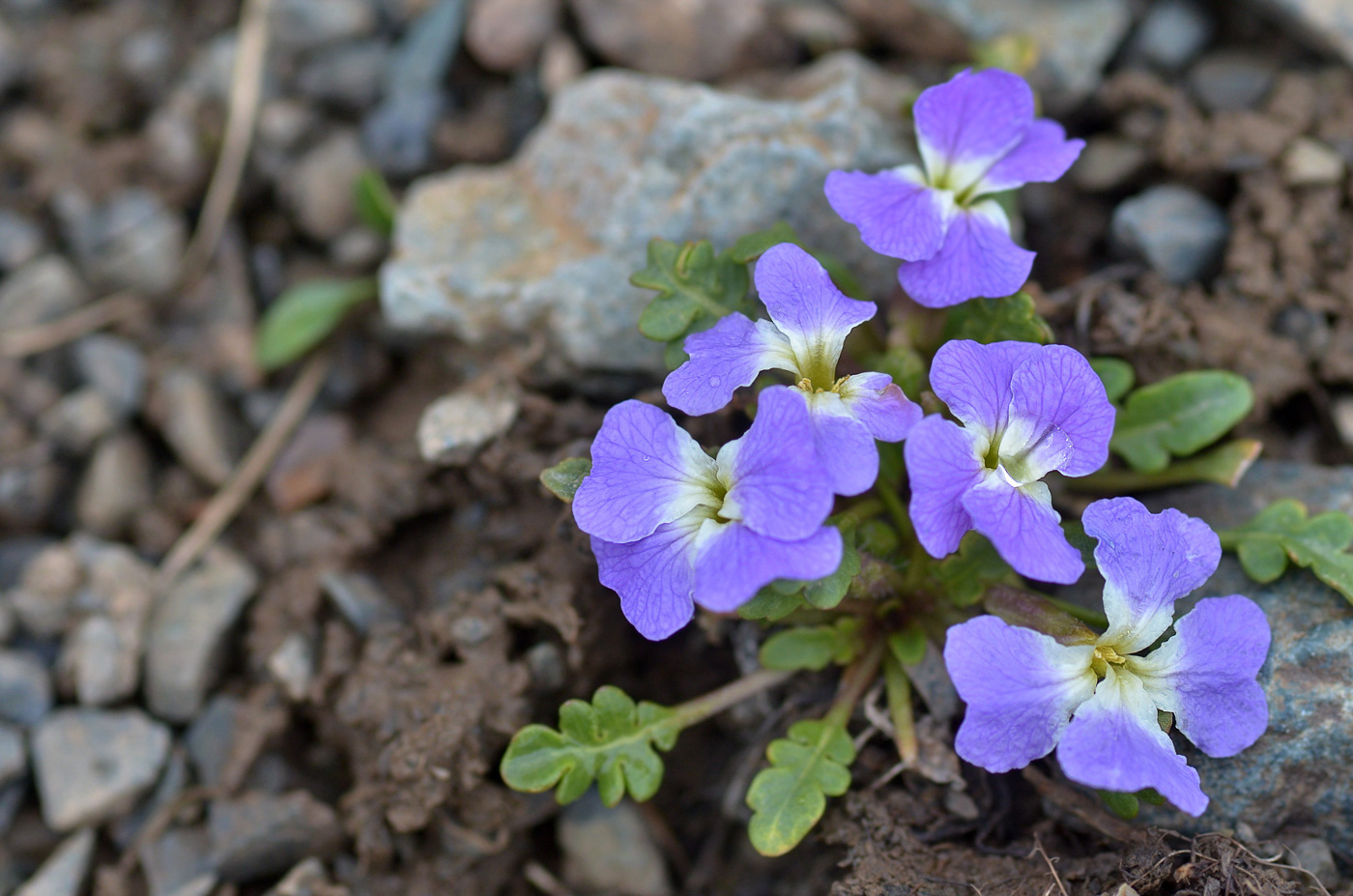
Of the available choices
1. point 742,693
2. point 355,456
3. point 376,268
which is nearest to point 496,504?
point 355,456

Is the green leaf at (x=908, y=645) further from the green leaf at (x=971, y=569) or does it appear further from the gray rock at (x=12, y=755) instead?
the gray rock at (x=12, y=755)

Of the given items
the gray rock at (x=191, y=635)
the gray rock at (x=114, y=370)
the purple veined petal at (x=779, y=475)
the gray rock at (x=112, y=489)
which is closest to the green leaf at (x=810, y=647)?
the purple veined petal at (x=779, y=475)

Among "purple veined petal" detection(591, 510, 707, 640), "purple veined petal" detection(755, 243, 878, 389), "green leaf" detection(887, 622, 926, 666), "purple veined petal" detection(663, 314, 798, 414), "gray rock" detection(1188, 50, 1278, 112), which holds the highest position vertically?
"purple veined petal" detection(755, 243, 878, 389)

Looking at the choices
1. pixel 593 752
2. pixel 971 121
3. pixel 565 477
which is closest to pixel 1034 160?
pixel 971 121

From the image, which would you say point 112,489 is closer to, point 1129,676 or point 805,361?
point 805,361

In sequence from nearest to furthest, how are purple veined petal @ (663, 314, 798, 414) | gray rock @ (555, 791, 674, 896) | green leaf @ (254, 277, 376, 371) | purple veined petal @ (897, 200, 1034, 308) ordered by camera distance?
purple veined petal @ (663, 314, 798, 414) → purple veined petal @ (897, 200, 1034, 308) → gray rock @ (555, 791, 674, 896) → green leaf @ (254, 277, 376, 371)

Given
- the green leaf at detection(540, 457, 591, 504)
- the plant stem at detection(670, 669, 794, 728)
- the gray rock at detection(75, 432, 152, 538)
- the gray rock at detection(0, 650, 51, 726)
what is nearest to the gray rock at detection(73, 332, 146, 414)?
the gray rock at detection(75, 432, 152, 538)

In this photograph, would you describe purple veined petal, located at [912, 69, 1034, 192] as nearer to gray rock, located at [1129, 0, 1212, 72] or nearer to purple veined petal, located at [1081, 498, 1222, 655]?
purple veined petal, located at [1081, 498, 1222, 655]
